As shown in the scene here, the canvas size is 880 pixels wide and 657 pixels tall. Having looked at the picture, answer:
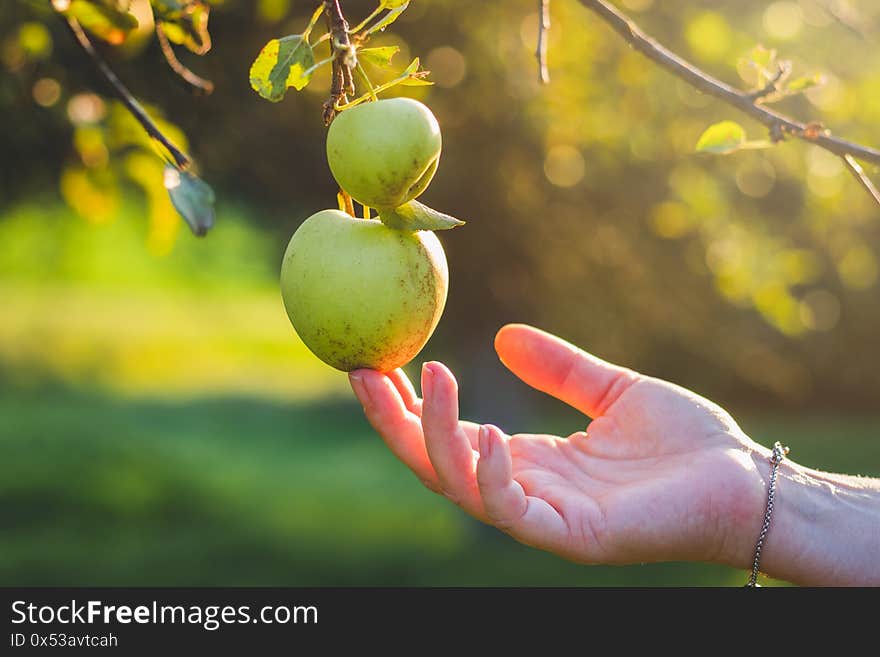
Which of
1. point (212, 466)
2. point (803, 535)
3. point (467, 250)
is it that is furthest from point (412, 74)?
point (212, 466)

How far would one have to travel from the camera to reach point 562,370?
1.69m

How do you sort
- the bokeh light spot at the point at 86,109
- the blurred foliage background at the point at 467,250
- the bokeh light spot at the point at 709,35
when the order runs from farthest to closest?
the blurred foliage background at the point at 467,250, the bokeh light spot at the point at 709,35, the bokeh light spot at the point at 86,109

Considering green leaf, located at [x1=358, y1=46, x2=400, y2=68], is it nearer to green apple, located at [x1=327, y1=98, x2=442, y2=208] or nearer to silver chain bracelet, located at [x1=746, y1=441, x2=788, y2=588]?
green apple, located at [x1=327, y1=98, x2=442, y2=208]

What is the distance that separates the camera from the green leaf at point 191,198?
1028mm

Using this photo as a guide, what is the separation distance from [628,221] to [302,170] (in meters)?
2.00

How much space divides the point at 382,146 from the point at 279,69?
0.44ft

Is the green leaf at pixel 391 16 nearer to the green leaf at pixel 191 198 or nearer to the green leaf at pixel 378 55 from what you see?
the green leaf at pixel 378 55

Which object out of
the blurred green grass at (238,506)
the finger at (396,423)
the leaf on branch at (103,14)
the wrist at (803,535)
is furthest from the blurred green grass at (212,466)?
the wrist at (803,535)

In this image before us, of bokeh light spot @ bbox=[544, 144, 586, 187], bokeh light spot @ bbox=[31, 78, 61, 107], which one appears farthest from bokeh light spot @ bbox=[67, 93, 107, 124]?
bokeh light spot @ bbox=[544, 144, 586, 187]

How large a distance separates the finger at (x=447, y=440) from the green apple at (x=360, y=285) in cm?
8

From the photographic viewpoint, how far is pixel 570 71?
3354 millimetres

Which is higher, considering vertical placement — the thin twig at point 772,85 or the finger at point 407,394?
the thin twig at point 772,85
